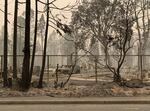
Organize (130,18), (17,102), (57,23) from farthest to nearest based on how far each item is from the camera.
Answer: (130,18), (57,23), (17,102)

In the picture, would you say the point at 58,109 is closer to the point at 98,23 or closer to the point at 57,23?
the point at 57,23

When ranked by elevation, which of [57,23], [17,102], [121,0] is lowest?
[17,102]

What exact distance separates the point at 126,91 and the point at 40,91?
4.70 m

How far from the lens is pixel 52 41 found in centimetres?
17538

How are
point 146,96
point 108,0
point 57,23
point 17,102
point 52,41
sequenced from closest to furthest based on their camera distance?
point 17,102, point 146,96, point 57,23, point 108,0, point 52,41

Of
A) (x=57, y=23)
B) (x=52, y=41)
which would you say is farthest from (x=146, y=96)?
(x=52, y=41)

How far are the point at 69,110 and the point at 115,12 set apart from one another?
16.5m

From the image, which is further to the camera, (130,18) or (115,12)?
(115,12)

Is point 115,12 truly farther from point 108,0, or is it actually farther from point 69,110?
point 69,110

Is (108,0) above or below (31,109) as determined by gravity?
above

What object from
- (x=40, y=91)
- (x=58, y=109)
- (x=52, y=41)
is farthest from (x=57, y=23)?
(x=52, y=41)

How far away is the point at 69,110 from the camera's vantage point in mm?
16281

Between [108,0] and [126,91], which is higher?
[108,0]

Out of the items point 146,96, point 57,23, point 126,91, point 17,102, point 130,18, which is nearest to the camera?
point 17,102
